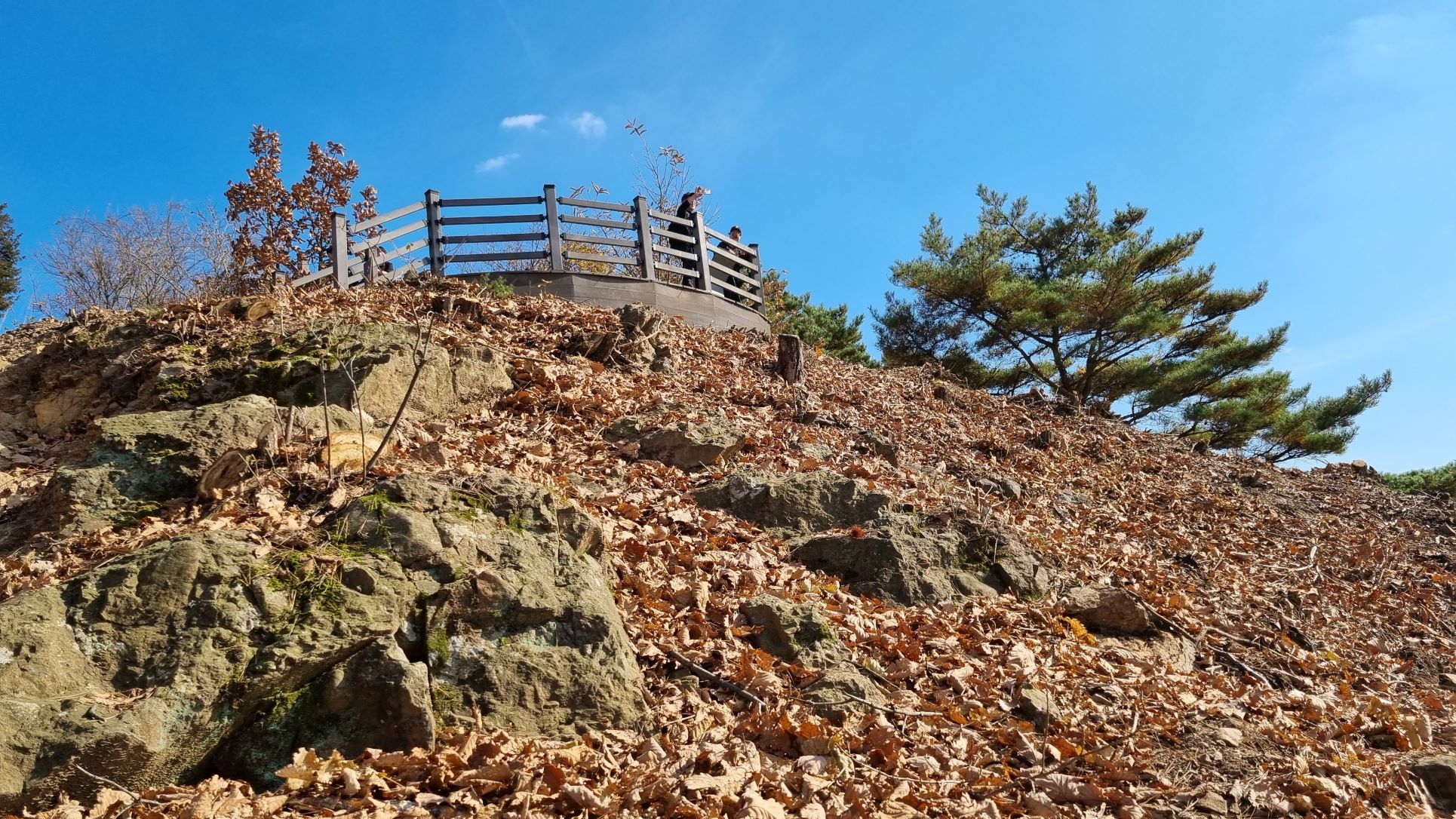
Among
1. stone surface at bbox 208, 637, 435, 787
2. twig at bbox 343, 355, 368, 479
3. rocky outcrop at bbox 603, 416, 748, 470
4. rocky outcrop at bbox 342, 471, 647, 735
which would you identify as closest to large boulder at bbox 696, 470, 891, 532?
rocky outcrop at bbox 603, 416, 748, 470

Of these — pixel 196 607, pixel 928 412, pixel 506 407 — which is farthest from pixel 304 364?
pixel 928 412

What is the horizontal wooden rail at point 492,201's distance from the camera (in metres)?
13.9

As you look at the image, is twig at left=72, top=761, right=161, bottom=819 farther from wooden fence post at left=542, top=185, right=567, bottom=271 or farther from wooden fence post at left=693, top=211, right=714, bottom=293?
wooden fence post at left=693, top=211, right=714, bottom=293

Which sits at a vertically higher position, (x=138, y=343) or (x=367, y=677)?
(x=138, y=343)

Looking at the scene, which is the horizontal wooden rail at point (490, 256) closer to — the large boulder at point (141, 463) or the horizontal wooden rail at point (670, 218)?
the horizontal wooden rail at point (670, 218)

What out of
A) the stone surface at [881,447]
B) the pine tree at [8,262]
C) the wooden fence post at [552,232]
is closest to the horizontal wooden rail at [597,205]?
the wooden fence post at [552,232]

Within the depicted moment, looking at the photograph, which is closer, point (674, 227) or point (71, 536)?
point (71, 536)

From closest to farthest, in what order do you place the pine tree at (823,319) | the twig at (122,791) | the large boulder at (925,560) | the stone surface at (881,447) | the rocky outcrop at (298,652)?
the twig at (122,791) → the rocky outcrop at (298,652) → the large boulder at (925,560) → the stone surface at (881,447) → the pine tree at (823,319)

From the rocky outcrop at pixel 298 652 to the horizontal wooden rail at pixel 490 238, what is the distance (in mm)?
9974

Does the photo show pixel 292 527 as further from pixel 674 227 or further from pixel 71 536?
pixel 674 227

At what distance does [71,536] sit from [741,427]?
18.3 ft

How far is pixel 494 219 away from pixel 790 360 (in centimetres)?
569

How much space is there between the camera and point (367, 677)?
372 cm

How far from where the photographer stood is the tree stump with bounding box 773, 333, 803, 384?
11.8m
